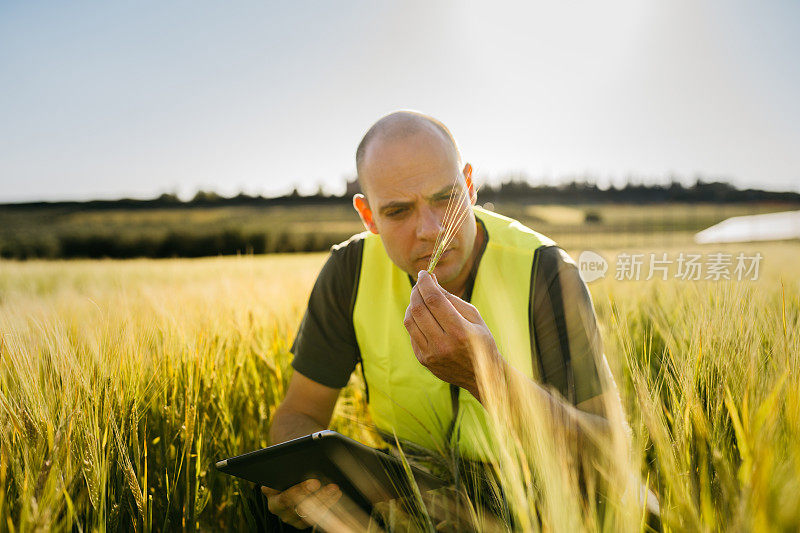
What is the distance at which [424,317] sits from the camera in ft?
3.90

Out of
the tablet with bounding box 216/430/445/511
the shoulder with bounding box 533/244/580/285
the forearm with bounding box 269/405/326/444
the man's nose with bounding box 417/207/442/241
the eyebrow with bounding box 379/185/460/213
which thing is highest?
the eyebrow with bounding box 379/185/460/213

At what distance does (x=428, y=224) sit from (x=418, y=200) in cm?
11

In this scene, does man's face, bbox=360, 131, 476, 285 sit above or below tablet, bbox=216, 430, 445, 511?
above

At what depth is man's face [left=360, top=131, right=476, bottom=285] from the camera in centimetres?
171

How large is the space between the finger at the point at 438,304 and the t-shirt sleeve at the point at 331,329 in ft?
3.06

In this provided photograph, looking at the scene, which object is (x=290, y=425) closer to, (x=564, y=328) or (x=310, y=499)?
(x=310, y=499)

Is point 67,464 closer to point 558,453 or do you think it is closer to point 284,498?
point 284,498

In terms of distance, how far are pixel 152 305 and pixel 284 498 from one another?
135 centimetres

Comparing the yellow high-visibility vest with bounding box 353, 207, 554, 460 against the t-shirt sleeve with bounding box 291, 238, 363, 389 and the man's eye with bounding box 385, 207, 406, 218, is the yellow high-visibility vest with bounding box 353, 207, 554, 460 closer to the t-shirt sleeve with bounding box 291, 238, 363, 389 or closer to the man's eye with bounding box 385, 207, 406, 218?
the t-shirt sleeve with bounding box 291, 238, 363, 389

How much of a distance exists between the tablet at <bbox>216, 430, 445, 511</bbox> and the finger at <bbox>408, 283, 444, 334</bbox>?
0.34 m

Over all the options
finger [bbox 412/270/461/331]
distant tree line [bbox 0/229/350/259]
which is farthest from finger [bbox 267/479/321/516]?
distant tree line [bbox 0/229/350/259]

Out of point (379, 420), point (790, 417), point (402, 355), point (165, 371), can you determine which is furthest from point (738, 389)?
point (165, 371)

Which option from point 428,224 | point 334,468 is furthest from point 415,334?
point 428,224

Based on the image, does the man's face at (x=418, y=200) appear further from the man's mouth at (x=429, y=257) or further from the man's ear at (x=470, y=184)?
the man's ear at (x=470, y=184)
